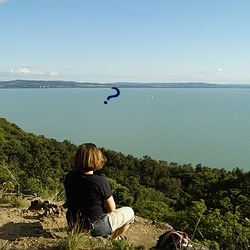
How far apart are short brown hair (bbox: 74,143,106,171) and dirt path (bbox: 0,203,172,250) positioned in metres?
0.74

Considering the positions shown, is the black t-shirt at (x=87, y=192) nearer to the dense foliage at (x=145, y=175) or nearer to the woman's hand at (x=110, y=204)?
the woman's hand at (x=110, y=204)

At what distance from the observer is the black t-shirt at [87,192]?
3.06 m

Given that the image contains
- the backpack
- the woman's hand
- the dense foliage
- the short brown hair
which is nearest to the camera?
the backpack

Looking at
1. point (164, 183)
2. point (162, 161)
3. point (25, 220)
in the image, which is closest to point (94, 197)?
point (25, 220)

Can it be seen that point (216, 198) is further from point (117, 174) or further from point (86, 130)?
point (86, 130)

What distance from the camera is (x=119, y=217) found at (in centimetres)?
323

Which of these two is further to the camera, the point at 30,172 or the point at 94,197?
the point at 30,172

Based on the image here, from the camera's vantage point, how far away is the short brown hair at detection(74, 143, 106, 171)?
9.90 ft

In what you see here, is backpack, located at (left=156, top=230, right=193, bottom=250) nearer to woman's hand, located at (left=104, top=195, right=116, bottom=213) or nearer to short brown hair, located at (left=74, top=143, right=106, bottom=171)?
woman's hand, located at (left=104, top=195, right=116, bottom=213)

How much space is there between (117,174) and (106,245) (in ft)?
108

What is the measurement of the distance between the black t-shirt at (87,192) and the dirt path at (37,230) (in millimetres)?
401

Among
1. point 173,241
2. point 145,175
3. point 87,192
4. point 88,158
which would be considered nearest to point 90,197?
point 87,192

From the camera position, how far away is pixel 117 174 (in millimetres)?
35594

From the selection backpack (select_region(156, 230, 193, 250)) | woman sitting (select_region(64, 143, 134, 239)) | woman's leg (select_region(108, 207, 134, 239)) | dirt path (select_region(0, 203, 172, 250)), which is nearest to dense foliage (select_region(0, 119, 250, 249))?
dirt path (select_region(0, 203, 172, 250))
